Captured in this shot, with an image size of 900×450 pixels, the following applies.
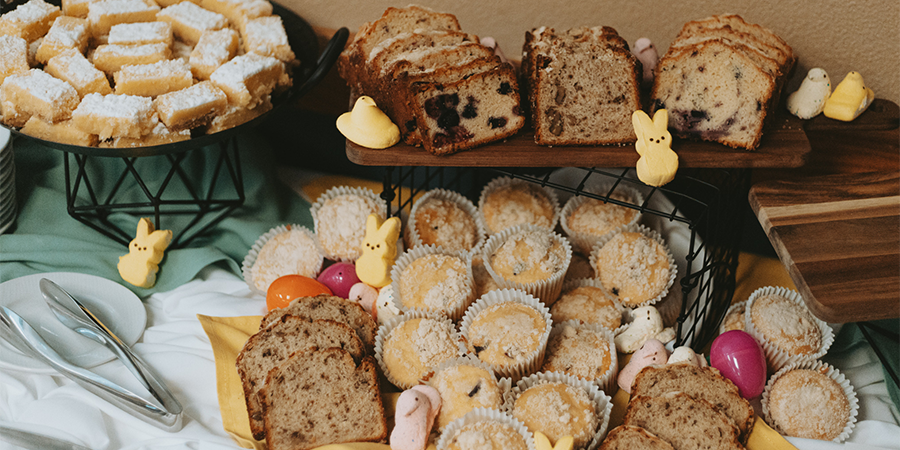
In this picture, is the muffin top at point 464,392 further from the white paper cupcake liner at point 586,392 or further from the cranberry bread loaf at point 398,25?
the cranberry bread loaf at point 398,25

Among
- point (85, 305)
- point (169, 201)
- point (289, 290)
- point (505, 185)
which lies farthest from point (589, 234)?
point (85, 305)

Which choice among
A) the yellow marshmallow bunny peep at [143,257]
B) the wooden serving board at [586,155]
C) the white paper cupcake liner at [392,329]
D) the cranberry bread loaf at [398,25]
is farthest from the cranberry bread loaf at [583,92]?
the yellow marshmallow bunny peep at [143,257]

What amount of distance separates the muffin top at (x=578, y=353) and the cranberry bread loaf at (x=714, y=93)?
21.3 inches

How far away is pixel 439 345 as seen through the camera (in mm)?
1524

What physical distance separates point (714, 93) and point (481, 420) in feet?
2.94

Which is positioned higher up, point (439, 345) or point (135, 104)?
point (135, 104)

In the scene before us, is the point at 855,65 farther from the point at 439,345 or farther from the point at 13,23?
the point at 13,23

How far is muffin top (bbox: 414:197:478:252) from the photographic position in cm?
182

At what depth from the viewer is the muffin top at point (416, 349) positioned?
59.7 inches

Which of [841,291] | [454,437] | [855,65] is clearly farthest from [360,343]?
[855,65]

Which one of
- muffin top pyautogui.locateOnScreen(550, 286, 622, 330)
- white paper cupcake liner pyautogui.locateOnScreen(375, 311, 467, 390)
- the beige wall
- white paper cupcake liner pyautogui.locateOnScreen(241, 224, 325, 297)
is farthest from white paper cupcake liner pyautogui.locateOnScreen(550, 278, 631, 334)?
the beige wall

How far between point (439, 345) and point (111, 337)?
0.82 metres

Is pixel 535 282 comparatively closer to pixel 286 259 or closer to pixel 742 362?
pixel 742 362

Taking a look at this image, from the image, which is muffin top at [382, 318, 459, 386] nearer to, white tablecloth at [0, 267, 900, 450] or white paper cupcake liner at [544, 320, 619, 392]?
white paper cupcake liner at [544, 320, 619, 392]
